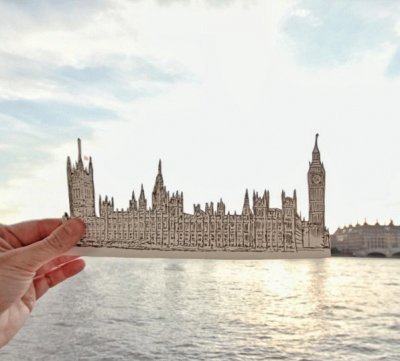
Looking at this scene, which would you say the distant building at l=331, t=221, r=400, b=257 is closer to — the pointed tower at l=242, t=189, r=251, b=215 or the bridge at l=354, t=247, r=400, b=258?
the bridge at l=354, t=247, r=400, b=258

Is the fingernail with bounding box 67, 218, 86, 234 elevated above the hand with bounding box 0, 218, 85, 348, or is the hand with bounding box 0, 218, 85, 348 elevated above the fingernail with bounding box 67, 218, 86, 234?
the fingernail with bounding box 67, 218, 86, 234

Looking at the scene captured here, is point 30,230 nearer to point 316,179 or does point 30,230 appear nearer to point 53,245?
point 53,245

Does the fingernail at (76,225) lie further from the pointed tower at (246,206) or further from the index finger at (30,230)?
the pointed tower at (246,206)

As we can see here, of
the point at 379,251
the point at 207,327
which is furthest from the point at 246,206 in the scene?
the point at 207,327

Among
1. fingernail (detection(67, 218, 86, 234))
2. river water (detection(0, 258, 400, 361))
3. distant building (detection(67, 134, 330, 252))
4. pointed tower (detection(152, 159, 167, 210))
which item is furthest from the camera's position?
pointed tower (detection(152, 159, 167, 210))

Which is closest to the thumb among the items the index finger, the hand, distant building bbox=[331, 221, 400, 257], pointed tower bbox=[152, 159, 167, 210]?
the hand

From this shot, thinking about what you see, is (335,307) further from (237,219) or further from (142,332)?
(237,219)

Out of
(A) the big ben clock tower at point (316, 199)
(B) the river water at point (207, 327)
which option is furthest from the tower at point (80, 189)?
(B) the river water at point (207, 327)
